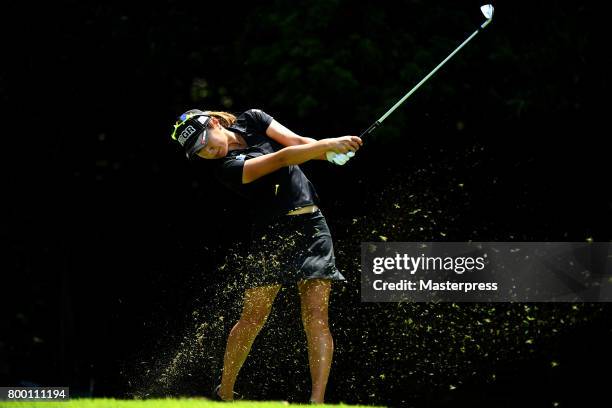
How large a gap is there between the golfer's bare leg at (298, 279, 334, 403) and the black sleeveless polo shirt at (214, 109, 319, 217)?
436 millimetres

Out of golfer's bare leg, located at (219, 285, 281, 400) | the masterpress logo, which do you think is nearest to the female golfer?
golfer's bare leg, located at (219, 285, 281, 400)

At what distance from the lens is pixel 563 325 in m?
9.07

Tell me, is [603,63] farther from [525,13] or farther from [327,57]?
[327,57]

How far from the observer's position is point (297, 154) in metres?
4.89

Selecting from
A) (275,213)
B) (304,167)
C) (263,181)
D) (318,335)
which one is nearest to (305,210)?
(275,213)

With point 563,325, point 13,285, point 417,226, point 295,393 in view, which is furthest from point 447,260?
point 13,285

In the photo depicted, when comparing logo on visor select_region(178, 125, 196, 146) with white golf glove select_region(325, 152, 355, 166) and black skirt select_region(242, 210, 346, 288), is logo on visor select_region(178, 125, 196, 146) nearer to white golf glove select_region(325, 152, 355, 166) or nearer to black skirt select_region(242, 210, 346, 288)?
black skirt select_region(242, 210, 346, 288)

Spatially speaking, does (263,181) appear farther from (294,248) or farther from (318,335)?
(318,335)

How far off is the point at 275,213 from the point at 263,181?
7.3 inches

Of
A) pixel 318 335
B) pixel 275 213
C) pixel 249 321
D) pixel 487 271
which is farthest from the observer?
pixel 487 271

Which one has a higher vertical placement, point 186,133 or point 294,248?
point 186,133

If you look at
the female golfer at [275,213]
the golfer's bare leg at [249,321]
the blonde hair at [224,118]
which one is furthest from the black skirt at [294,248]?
the blonde hair at [224,118]

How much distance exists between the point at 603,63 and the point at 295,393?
16.4ft

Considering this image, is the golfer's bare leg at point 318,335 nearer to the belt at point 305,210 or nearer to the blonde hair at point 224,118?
the belt at point 305,210
